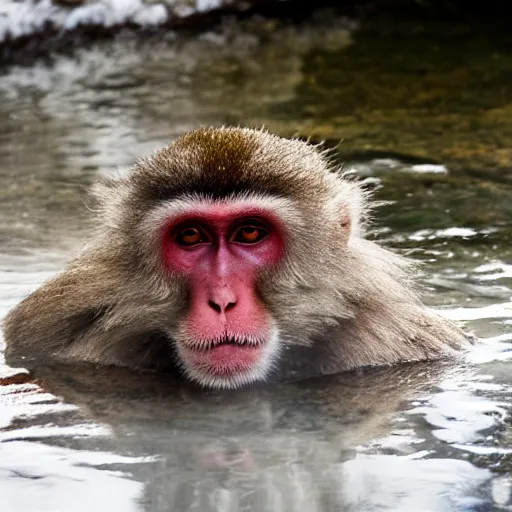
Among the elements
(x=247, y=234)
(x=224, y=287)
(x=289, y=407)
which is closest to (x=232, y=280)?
(x=224, y=287)

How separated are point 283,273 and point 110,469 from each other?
124 centimetres

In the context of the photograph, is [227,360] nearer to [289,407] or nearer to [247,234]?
[289,407]

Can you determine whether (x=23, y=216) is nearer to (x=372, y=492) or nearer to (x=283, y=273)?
(x=283, y=273)

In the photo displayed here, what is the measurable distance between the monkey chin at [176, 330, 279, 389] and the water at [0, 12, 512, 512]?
0.21 ft

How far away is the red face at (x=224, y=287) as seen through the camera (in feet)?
15.2

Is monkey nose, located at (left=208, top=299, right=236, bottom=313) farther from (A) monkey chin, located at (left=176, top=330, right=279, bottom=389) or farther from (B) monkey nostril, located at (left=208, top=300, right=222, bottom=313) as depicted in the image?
(A) monkey chin, located at (left=176, top=330, right=279, bottom=389)

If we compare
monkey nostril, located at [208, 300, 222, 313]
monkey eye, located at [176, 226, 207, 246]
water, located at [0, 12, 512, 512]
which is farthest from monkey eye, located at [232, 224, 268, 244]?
water, located at [0, 12, 512, 512]

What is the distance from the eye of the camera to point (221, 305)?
4586mm

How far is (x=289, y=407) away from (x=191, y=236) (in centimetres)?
71

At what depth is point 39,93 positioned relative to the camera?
1091 cm

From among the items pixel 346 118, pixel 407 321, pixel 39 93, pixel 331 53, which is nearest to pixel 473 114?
pixel 346 118

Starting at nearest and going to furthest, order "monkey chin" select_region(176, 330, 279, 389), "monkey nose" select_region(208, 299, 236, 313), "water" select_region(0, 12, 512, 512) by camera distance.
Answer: "water" select_region(0, 12, 512, 512), "monkey nose" select_region(208, 299, 236, 313), "monkey chin" select_region(176, 330, 279, 389)

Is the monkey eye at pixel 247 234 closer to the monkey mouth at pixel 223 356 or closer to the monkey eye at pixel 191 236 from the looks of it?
the monkey eye at pixel 191 236

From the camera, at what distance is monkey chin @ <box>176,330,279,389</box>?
185 inches
